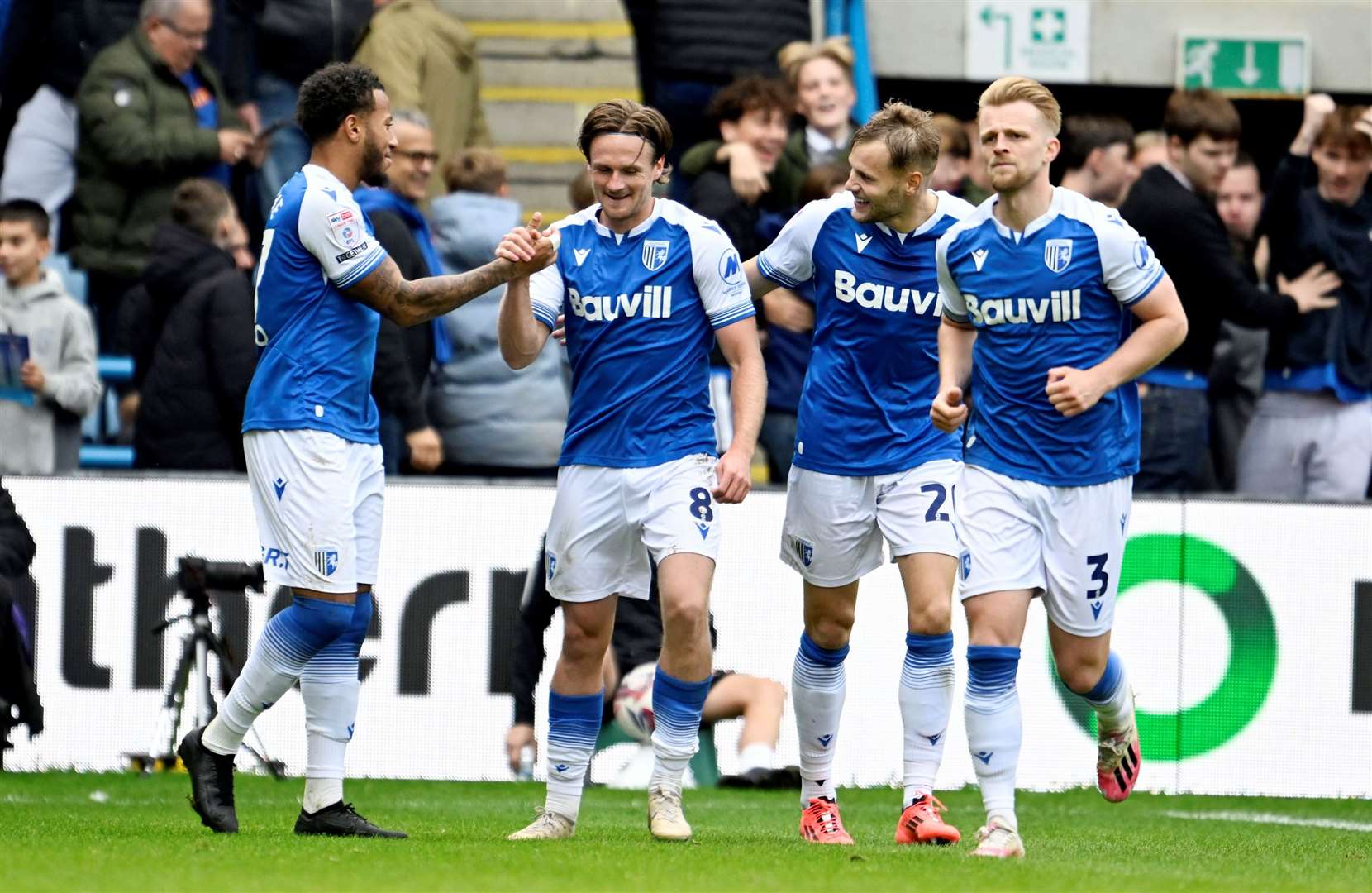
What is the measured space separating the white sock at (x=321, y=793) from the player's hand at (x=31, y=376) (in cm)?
448

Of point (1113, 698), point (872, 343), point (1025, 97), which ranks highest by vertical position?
point (1025, 97)

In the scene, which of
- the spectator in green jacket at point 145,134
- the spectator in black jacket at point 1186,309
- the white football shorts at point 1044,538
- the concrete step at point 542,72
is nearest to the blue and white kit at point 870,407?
the white football shorts at point 1044,538

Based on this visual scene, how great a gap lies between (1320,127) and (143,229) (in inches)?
→ 254

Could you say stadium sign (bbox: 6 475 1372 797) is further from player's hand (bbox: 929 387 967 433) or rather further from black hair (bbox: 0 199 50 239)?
player's hand (bbox: 929 387 967 433)

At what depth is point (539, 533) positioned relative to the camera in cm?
1141

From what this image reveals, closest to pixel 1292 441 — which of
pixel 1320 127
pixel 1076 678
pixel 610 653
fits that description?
pixel 1320 127

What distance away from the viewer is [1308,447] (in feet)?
41.3

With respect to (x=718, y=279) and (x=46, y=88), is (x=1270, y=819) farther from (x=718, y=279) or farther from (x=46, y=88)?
(x=46, y=88)

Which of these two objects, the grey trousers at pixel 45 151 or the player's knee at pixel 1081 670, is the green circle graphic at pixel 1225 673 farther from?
the grey trousers at pixel 45 151

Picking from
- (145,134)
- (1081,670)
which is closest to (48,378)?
(145,134)

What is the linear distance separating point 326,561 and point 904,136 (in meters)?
2.39

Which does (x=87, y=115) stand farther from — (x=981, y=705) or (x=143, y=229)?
(x=981, y=705)

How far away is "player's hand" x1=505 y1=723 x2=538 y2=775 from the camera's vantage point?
11.1 meters

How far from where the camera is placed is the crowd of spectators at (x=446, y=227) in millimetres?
11758
